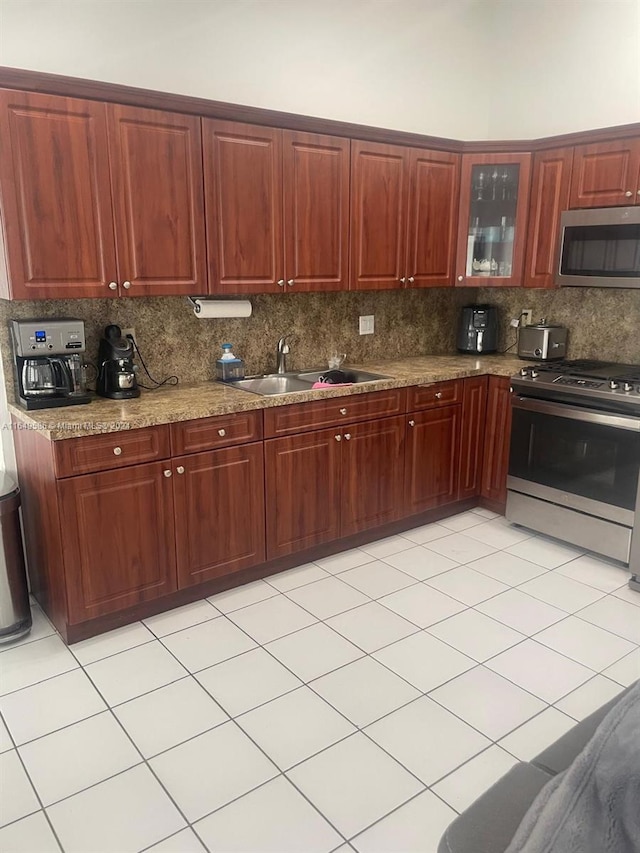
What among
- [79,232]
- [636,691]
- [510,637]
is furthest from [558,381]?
[636,691]

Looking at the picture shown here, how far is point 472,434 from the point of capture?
393cm

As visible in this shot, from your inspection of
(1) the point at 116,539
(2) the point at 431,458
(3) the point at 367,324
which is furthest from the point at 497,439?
(1) the point at 116,539

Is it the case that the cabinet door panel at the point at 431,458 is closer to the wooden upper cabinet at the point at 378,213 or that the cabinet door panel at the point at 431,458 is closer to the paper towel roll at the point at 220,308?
the wooden upper cabinet at the point at 378,213

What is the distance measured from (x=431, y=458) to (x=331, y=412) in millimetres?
833

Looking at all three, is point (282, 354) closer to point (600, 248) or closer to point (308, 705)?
point (600, 248)

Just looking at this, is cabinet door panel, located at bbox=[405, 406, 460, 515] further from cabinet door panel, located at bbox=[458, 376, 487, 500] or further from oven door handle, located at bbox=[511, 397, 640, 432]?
oven door handle, located at bbox=[511, 397, 640, 432]

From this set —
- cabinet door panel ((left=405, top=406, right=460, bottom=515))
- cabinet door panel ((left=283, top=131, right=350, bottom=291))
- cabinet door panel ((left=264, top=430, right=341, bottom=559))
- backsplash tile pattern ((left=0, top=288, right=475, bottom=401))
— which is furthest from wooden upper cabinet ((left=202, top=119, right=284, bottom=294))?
cabinet door panel ((left=405, top=406, right=460, bottom=515))

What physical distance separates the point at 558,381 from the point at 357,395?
109 centimetres

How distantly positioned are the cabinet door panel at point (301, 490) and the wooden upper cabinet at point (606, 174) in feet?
6.27

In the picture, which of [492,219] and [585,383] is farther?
[492,219]

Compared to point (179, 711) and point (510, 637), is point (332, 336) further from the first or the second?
point (179, 711)

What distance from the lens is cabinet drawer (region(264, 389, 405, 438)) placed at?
9.95ft

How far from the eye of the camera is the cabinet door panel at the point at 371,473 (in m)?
3.37

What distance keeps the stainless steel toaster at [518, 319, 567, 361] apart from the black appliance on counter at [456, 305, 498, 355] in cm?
26
